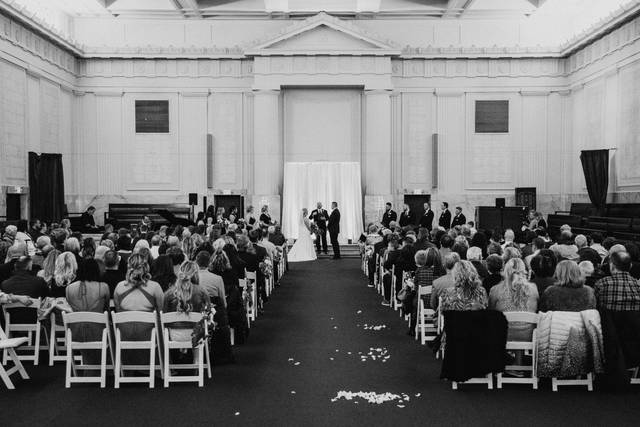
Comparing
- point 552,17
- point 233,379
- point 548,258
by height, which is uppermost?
point 552,17

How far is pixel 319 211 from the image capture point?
19.9m

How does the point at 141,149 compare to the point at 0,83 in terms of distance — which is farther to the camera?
the point at 141,149

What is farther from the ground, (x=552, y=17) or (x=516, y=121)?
(x=552, y=17)

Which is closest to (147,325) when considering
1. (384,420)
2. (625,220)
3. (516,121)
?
(384,420)

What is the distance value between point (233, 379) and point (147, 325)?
1093 millimetres

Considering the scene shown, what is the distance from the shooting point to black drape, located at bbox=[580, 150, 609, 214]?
1988cm

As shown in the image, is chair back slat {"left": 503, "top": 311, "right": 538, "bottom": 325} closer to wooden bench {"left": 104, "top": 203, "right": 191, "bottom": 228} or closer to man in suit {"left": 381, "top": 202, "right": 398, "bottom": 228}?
man in suit {"left": 381, "top": 202, "right": 398, "bottom": 228}

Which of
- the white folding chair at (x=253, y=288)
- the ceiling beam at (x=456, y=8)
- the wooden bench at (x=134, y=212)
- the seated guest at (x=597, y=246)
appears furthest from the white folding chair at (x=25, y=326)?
the ceiling beam at (x=456, y=8)

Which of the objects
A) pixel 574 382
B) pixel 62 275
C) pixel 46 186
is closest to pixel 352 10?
pixel 46 186

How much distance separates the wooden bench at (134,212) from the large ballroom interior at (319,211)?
109 mm

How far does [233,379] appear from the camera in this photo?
6836 millimetres

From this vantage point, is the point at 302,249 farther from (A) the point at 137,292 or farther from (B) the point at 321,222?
(A) the point at 137,292

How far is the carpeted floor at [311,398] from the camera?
18.2ft

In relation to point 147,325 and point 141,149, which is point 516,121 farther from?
point 147,325
